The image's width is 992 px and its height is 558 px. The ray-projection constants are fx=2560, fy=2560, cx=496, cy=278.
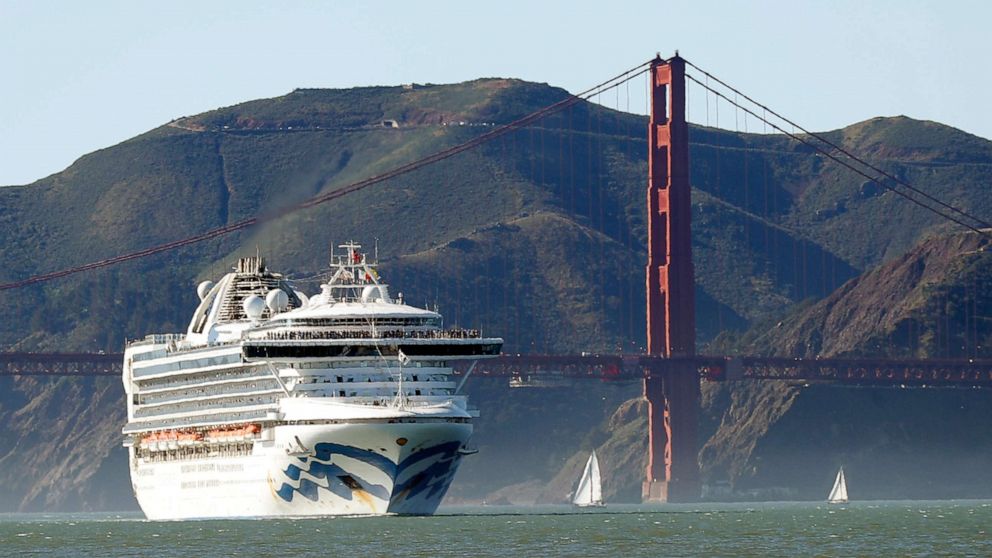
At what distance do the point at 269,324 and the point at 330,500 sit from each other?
8.74 metres

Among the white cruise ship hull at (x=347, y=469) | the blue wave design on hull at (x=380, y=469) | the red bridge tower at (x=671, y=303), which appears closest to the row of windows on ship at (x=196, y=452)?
the white cruise ship hull at (x=347, y=469)

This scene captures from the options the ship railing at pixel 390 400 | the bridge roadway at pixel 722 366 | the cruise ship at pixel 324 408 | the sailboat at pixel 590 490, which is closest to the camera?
the cruise ship at pixel 324 408

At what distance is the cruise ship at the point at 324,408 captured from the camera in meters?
100

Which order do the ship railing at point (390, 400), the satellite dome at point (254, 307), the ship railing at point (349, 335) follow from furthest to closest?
the satellite dome at point (254, 307) → the ship railing at point (349, 335) → the ship railing at point (390, 400)

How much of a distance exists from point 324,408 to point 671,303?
7511 cm

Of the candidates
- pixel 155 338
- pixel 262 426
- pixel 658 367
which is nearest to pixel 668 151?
pixel 658 367

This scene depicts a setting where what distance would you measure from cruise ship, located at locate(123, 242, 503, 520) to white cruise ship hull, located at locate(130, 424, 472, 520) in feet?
0.18

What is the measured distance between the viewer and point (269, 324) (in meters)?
106

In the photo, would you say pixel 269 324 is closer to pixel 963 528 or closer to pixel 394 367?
pixel 394 367

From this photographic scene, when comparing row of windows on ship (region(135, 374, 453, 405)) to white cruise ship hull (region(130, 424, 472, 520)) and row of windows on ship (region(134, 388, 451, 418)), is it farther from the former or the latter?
white cruise ship hull (region(130, 424, 472, 520))

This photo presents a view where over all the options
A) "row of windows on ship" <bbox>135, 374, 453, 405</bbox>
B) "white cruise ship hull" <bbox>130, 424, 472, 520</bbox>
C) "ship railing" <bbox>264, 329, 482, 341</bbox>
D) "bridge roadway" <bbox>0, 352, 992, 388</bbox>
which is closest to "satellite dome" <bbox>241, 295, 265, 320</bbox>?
"row of windows on ship" <bbox>135, 374, 453, 405</bbox>

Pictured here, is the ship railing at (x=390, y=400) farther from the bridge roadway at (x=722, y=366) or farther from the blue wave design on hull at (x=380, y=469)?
the bridge roadway at (x=722, y=366)

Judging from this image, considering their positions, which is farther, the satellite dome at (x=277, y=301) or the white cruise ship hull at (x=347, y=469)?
the satellite dome at (x=277, y=301)

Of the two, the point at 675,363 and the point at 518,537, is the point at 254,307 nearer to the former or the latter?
the point at 518,537
